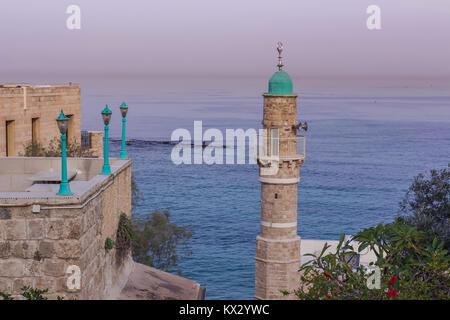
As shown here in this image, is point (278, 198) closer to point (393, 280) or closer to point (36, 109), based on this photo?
point (36, 109)

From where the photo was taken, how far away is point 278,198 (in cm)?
3191

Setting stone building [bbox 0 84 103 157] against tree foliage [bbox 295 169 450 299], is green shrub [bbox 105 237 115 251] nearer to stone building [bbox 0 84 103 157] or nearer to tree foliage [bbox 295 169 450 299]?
tree foliage [bbox 295 169 450 299]

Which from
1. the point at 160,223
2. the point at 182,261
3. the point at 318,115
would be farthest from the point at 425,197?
the point at 318,115

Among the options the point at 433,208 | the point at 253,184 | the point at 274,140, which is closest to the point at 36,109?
the point at 274,140

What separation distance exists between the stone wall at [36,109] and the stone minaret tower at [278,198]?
1069 cm

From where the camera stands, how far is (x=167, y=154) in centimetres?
11956

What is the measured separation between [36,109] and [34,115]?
1.19 feet

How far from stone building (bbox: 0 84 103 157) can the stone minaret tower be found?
10.2 meters

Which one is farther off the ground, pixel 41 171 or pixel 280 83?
pixel 280 83

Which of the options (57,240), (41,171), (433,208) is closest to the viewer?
(57,240)

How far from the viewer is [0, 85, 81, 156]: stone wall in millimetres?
30562

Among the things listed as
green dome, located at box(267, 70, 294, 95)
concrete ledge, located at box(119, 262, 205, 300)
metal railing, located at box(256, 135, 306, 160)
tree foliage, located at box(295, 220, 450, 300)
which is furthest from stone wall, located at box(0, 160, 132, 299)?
green dome, located at box(267, 70, 294, 95)
